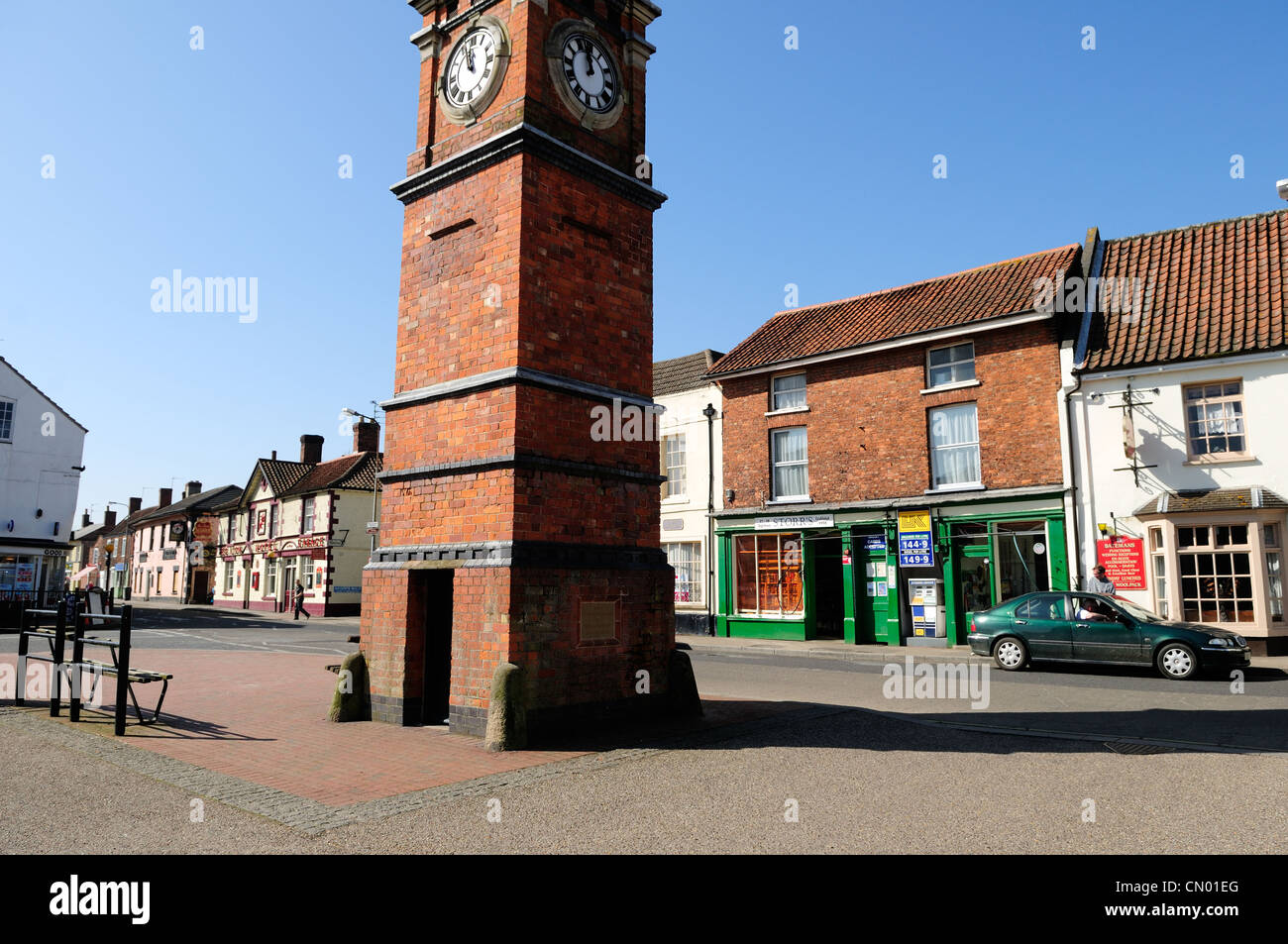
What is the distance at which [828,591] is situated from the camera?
23828mm

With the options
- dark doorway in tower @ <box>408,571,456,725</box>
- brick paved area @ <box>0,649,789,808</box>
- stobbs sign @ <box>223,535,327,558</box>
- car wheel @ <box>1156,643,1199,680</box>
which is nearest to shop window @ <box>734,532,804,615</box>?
car wheel @ <box>1156,643,1199,680</box>

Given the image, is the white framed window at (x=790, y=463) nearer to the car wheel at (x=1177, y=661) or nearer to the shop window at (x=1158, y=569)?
the shop window at (x=1158, y=569)

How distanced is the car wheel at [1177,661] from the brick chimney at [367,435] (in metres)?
38.5

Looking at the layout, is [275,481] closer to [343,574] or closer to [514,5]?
[343,574]

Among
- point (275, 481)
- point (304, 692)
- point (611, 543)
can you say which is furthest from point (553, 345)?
point (275, 481)

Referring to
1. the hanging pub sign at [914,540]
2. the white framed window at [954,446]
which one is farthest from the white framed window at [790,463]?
the white framed window at [954,446]

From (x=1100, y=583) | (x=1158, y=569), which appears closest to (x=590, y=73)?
(x=1100, y=583)

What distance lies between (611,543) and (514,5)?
5.98m

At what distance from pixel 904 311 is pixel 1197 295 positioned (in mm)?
6959

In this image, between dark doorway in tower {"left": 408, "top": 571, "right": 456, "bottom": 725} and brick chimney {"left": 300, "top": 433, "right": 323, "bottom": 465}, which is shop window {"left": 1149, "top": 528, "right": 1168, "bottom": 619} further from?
brick chimney {"left": 300, "top": 433, "right": 323, "bottom": 465}

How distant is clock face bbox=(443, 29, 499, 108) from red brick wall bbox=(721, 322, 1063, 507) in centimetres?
1534

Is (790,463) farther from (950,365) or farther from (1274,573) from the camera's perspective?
(1274,573)

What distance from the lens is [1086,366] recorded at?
18375 millimetres
